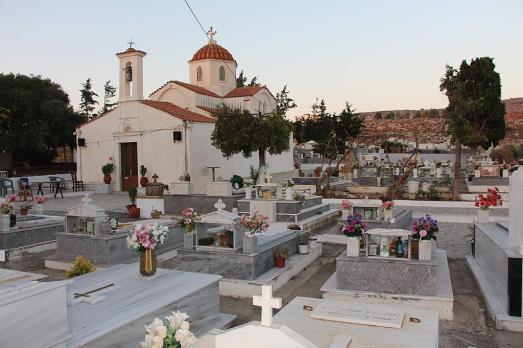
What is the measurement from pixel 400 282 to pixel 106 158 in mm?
24605

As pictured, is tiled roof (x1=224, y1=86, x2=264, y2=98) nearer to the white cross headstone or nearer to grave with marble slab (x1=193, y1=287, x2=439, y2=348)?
grave with marble slab (x1=193, y1=287, x2=439, y2=348)

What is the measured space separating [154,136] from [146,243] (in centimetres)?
2126

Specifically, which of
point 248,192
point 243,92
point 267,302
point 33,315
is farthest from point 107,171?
point 267,302

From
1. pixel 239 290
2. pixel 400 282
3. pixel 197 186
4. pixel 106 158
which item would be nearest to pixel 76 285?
pixel 239 290

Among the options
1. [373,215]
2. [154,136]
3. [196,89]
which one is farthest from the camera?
[196,89]

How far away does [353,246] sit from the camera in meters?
8.53

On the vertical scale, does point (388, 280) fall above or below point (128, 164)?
below

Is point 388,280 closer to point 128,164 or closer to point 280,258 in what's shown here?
point 280,258

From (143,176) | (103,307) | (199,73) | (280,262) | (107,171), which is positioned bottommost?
(280,262)

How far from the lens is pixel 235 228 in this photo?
9.44 m

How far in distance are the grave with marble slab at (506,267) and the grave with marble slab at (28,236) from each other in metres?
10.5

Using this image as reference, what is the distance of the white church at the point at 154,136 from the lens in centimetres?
2681

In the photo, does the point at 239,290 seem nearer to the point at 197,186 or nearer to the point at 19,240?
the point at 19,240

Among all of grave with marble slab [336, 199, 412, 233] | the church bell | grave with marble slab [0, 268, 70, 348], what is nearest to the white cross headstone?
grave with marble slab [0, 268, 70, 348]
